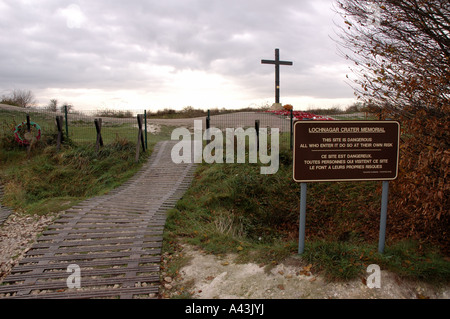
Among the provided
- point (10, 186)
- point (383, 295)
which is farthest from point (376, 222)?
point (10, 186)

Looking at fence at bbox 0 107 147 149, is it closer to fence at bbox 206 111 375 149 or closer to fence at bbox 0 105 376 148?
fence at bbox 0 105 376 148

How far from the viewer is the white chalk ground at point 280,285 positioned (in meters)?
4.12

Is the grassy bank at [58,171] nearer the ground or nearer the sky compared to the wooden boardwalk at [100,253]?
nearer the sky

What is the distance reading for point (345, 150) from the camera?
475 centimetres

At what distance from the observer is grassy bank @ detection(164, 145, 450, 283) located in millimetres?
4578

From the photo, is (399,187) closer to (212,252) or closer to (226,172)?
(212,252)

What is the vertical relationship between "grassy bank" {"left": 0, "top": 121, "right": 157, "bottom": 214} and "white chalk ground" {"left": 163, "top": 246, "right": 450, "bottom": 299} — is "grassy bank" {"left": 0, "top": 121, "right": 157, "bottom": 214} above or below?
above

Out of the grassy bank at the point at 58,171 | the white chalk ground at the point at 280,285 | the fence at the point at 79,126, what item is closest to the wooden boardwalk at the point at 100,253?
the white chalk ground at the point at 280,285

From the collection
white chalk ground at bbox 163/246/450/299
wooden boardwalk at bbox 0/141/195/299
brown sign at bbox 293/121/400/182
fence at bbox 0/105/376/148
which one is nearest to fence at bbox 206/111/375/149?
fence at bbox 0/105/376/148

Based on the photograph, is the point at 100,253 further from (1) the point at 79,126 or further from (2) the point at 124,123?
(2) the point at 124,123

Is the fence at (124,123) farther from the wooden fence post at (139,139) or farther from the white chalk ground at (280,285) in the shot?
the white chalk ground at (280,285)

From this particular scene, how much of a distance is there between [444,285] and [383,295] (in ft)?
2.81

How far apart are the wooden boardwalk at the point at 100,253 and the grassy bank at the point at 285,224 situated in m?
0.43

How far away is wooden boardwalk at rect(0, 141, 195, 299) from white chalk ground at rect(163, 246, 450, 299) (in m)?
0.60
